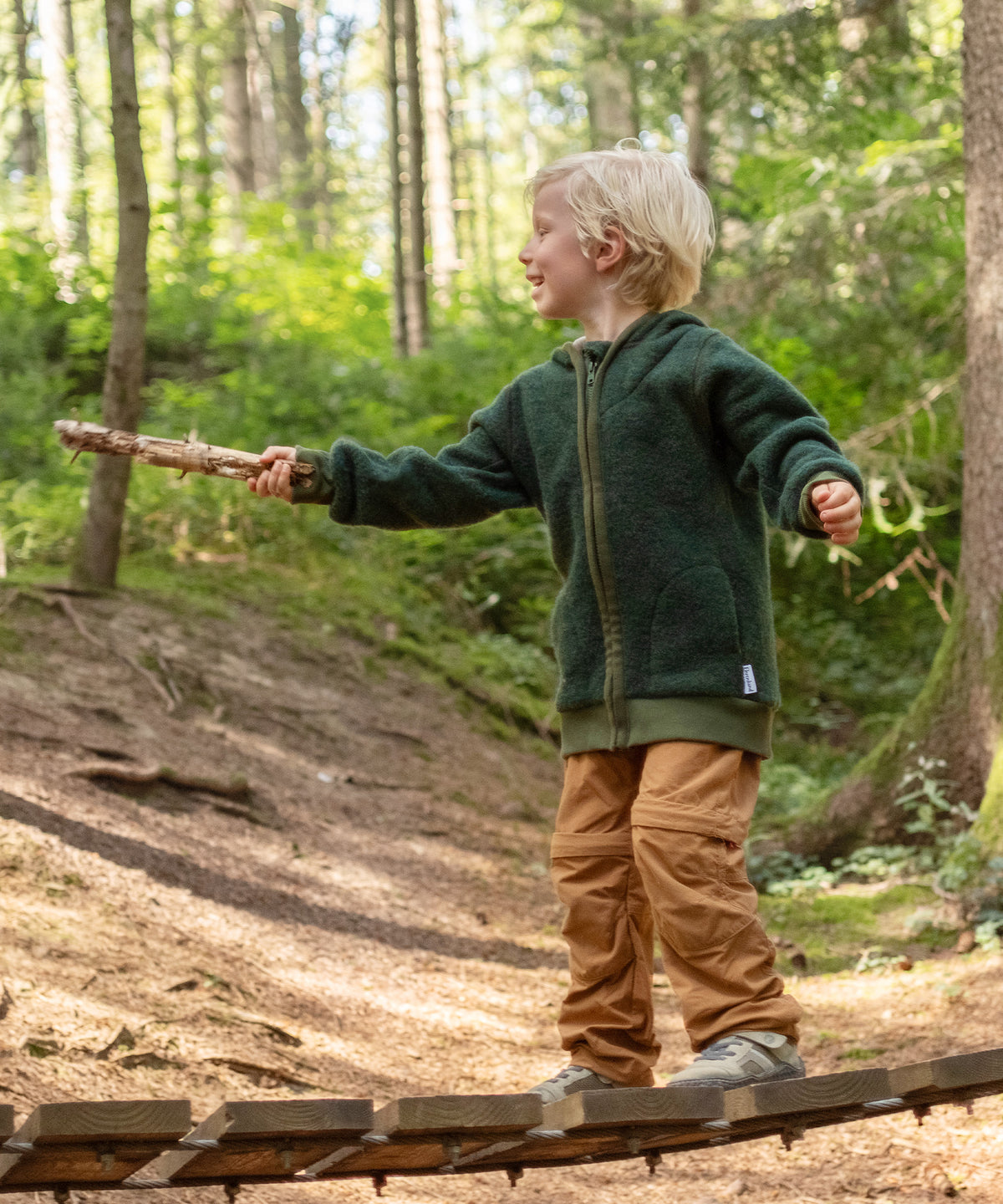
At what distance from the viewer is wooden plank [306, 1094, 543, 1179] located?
2.14 meters

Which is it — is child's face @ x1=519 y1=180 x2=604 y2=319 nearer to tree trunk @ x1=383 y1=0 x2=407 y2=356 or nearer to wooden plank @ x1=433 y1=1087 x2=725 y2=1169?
wooden plank @ x1=433 y1=1087 x2=725 y2=1169

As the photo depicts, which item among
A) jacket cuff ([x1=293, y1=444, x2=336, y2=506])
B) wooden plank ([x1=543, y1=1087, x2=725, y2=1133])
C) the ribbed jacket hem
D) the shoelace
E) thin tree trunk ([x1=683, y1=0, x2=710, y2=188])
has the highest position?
thin tree trunk ([x1=683, y1=0, x2=710, y2=188])

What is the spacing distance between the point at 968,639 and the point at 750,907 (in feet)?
13.9

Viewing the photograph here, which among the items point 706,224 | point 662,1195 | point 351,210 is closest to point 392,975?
point 662,1195

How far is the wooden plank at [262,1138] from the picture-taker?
6.90 ft

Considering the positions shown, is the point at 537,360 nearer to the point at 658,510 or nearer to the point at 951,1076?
the point at 658,510

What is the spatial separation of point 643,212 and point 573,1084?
6.77 ft

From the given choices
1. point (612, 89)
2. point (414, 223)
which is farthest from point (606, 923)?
point (612, 89)

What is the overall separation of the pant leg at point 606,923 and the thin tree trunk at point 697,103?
29.7 feet

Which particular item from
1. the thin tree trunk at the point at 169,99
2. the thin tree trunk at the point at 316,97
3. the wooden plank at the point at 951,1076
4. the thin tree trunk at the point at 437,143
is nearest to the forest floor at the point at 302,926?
the wooden plank at the point at 951,1076

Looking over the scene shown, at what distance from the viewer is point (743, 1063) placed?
2.55 m

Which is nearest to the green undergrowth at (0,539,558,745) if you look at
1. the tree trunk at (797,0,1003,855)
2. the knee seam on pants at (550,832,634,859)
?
the tree trunk at (797,0,1003,855)

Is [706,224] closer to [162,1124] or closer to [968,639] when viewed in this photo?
[162,1124]

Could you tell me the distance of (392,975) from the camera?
5.23 m
